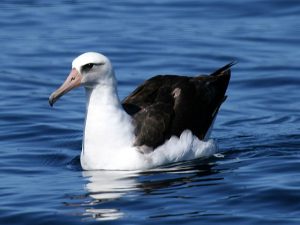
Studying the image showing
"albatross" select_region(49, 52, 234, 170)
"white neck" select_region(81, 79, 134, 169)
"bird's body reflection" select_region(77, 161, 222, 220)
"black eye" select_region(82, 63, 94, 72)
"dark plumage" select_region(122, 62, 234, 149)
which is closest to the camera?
"bird's body reflection" select_region(77, 161, 222, 220)

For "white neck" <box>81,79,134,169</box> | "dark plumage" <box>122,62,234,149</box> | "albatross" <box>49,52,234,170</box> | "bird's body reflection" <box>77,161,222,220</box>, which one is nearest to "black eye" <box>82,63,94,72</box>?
"albatross" <box>49,52,234,170</box>

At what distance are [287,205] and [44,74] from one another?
29.5ft

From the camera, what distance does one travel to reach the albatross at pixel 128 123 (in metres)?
13.8

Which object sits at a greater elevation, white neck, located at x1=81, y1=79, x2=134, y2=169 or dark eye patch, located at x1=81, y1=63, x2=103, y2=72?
dark eye patch, located at x1=81, y1=63, x2=103, y2=72

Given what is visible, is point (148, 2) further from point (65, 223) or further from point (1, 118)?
point (65, 223)

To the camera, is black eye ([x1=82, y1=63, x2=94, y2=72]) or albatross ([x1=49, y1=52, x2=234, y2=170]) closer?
black eye ([x1=82, y1=63, x2=94, y2=72])

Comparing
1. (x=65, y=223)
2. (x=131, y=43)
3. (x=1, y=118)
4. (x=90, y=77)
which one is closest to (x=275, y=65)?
(x=131, y=43)

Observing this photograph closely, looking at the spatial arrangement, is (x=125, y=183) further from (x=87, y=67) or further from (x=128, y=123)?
(x=87, y=67)

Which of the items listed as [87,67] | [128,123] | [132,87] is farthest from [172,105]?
[132,87]

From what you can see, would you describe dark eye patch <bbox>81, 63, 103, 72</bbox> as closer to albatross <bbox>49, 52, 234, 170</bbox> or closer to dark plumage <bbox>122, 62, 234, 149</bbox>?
albatross <bbox>49, 52, 234, 170</bbox>

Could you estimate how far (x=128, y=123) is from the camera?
14.1 metres

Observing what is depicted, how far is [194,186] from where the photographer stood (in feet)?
43.0

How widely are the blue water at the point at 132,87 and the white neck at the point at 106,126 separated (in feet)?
0.94

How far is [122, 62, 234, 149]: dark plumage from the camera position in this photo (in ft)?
46.5
